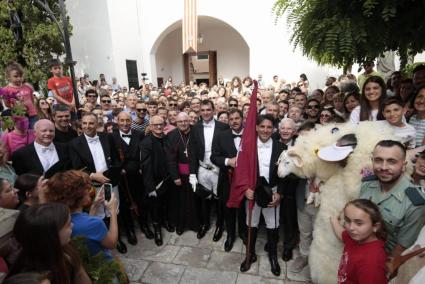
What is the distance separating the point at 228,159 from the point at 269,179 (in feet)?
2.11

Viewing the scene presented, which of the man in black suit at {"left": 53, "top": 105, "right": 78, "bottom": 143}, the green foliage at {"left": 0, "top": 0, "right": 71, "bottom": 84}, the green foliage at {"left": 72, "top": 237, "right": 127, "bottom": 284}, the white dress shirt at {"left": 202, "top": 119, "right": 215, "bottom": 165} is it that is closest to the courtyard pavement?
the white dress shirt at {"left": 202, "top": 119, "right": 215, "bottom": 165}

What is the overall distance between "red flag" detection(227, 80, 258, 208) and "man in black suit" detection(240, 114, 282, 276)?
0.37 ft

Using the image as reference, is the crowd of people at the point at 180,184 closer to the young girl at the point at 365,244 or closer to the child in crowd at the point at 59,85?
the young girl at the point at 365,244

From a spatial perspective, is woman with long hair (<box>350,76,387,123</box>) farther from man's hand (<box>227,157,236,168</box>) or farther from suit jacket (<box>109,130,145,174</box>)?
suit jacket (<box>109,130,145,174</box>)

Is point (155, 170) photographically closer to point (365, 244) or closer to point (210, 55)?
point (365, 244)

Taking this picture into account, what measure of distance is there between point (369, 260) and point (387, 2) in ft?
7.56

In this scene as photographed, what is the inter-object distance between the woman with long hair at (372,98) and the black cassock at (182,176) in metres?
2.50

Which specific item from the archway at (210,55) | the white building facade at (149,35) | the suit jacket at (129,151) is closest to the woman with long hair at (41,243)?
the suit jacket at (129,151)

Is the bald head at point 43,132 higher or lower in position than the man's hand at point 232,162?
higher

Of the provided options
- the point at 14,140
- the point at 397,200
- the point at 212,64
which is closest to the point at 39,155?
the point at 14,140

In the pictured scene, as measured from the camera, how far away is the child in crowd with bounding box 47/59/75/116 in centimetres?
679

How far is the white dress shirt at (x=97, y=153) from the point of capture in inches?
163

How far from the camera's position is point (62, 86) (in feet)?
22.7

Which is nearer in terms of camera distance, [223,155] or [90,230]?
[90,230]
